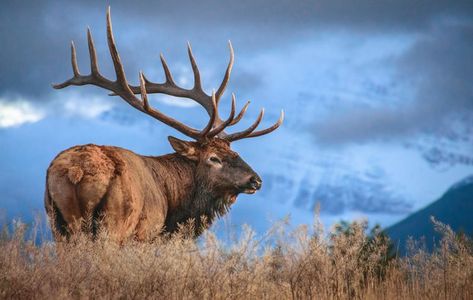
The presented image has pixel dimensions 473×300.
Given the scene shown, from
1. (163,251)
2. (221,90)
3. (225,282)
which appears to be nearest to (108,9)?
(221,90)

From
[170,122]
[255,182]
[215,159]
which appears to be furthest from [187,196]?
[170,122]

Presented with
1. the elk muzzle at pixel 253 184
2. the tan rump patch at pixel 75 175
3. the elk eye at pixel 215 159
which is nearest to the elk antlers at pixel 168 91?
the elk eye at pixel 215 159

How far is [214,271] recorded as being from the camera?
7312 mm

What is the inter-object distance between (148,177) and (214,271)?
104 inches

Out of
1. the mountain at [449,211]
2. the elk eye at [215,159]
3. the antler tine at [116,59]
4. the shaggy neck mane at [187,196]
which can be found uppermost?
the mountain at [449,211]

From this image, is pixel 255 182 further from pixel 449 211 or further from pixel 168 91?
pixel 449 211

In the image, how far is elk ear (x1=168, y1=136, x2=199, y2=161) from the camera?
10523mm

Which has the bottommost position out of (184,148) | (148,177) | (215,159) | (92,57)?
(148,177)

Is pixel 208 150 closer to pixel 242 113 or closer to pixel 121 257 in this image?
pixel 242 113

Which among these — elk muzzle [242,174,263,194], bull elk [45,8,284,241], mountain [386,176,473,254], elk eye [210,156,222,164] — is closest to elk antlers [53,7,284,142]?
bull elk [45,8,284,241]

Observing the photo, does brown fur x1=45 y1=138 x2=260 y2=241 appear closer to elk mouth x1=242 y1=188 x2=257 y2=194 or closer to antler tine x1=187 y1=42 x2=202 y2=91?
elk mouth x1=242 y1=188 x2=257 y2=194

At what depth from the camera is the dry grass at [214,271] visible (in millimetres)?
A: 6832

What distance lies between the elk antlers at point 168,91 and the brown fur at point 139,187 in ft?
1.09

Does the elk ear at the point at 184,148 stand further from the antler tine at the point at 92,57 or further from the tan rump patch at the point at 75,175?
the tan rump patch at the point at 75,175
